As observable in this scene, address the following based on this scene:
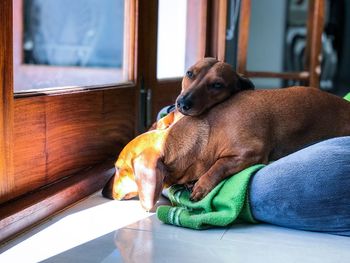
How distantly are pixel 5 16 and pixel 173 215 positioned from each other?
2.09 feet

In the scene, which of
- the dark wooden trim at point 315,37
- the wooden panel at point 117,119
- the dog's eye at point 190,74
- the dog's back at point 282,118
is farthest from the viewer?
the dark wooden trim at point 315,37

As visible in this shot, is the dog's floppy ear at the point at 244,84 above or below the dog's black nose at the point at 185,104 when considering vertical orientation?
above

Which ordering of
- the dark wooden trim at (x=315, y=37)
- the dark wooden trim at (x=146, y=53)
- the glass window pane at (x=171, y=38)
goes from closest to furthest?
1. the dark wooden trim at (x=146, y=53)
2. the glass window pane at (x=171, y=38)
3. the dark wooden trim at (x=315, y=37)

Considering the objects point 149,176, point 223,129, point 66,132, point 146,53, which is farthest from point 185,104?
point 146,53

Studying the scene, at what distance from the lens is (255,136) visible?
4.95 ft

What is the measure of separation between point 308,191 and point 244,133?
0.85 feet

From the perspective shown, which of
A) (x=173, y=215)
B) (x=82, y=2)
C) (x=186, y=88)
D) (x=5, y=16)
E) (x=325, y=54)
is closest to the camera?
(x=5, y=16)

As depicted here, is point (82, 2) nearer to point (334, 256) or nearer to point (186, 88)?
point (186, 88)

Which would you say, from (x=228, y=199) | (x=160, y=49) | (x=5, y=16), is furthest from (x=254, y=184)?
(x=160, y=49)

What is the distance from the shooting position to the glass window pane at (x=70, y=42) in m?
1.93

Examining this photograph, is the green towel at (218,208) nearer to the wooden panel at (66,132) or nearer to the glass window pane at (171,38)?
the wooden panel at (66,132)

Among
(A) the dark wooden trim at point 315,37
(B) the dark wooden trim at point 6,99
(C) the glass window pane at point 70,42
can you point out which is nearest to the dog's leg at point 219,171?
(B) the dark wooden trim at point 6,99

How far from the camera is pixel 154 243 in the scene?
1271mm

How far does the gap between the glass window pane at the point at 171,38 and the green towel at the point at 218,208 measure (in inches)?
40.9
